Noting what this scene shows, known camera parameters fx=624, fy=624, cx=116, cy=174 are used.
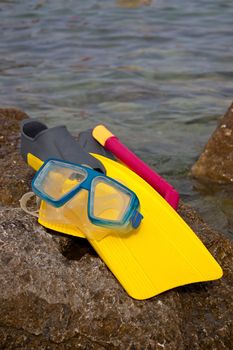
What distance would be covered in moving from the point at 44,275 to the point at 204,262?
676 mm

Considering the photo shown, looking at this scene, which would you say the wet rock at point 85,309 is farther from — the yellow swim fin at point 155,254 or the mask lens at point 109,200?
the mask lens at point 109,200

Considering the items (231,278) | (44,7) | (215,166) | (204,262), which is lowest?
(44,7)

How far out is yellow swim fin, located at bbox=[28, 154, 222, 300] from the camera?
252 centimetres

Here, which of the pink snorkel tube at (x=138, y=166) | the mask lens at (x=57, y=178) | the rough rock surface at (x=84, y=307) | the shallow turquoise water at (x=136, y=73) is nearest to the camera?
the rough rock surface at (x=84, y=307)

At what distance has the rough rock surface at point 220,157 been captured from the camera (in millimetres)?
4887

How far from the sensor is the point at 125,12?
467 inches

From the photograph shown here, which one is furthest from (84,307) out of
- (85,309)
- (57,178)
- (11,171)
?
(11,171)

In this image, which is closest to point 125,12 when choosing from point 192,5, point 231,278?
point 192,5

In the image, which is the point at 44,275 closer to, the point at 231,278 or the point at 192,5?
the point at 231,278

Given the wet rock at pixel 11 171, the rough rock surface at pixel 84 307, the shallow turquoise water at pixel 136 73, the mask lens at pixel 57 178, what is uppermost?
the mask lens at pixel 57 178

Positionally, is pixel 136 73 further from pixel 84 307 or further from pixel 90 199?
pixel 84 307

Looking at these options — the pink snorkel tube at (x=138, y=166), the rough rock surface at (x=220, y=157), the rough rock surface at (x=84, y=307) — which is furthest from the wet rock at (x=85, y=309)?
the rough rock surface at (x=220, y=157)

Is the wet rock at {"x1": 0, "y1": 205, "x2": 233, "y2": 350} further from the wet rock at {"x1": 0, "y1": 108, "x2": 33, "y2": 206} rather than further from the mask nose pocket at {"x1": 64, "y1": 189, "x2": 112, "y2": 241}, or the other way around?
the wet rock at {"x1": 0, "y1": 108, "x2": 33, "y2": 206}

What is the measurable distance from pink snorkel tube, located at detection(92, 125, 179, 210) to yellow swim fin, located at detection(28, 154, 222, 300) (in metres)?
0.18
